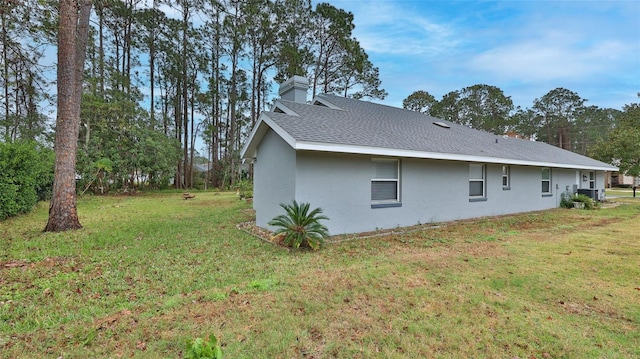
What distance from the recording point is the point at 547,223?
30.2ft

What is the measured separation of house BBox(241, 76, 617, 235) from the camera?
6867 mm

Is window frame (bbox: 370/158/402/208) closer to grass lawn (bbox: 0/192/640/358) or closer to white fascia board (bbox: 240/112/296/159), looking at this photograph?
grass lawn (bbox: 0/192/640/358)

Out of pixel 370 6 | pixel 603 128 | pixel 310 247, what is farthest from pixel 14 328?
pixel 603 128

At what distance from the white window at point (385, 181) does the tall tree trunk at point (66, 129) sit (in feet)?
26.4

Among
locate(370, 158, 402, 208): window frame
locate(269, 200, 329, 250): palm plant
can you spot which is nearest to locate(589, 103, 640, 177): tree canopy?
locate(370, 158, 402, 208): window frame

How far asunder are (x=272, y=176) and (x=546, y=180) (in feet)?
43.5

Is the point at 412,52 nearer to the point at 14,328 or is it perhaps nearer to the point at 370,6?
the point at 370,6

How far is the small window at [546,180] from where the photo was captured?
13156 mm

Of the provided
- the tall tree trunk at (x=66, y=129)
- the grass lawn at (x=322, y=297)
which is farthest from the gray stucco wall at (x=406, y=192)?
the tall tree trunk at (x=66, y=129)

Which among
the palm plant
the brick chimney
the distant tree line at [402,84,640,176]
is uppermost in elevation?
the distant tree line at [402,84,640,176]

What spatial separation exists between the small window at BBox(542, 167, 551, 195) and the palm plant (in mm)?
12456

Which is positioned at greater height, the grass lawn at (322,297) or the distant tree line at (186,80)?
the distant tree line at (186,80)

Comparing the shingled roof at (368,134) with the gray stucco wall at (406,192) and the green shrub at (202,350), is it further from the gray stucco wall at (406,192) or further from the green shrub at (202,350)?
the green shrub at (202,350)

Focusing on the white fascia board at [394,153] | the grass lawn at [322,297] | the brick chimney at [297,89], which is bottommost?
the grass lawn at [322,297]
